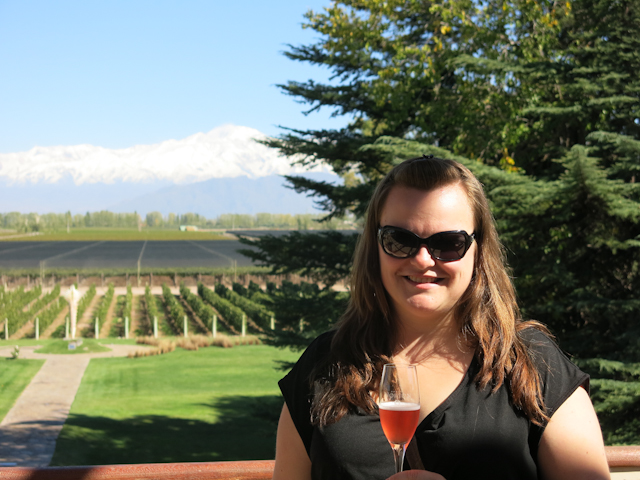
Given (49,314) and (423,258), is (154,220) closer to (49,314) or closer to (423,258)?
(49,314)

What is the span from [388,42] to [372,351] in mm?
10236

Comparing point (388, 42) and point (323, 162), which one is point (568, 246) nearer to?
point (388, 42)

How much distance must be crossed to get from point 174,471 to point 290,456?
0.68 metres

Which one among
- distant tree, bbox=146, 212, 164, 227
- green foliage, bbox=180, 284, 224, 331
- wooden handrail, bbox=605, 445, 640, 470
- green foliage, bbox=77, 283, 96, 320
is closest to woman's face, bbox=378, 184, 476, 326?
wooden handrail, bbox=605, 445, 640, 470

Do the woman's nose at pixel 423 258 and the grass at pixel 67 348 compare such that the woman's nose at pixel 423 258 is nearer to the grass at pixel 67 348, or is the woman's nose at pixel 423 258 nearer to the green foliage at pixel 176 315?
the grass at pixel 67 348

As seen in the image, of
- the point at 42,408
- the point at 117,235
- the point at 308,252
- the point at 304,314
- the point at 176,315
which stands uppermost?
the point at 308,252

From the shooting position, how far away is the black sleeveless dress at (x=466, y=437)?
1.31 metres

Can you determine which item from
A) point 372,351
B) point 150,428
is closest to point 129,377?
point 150,428

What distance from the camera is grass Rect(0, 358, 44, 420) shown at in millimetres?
28102

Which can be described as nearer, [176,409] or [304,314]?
[304,314]

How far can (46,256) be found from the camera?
7562 centimetres

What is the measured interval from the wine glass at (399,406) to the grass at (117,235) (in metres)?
96.9

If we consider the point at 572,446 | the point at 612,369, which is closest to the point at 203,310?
the point at 612,369

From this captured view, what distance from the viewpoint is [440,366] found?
147cm
